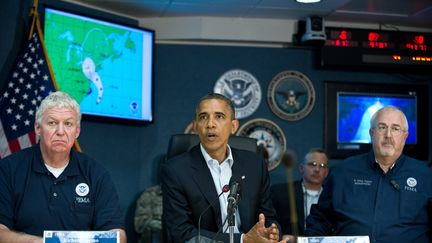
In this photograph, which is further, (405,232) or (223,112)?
(223,112)

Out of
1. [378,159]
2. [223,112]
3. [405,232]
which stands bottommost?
[405,232]

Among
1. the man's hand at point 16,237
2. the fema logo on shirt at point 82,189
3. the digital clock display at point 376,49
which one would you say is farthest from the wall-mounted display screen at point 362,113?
the man's hand at point 16,237

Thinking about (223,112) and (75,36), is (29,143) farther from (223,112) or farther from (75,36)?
(223,112)

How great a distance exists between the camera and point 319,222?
10.6ft

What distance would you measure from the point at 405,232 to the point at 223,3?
274cm

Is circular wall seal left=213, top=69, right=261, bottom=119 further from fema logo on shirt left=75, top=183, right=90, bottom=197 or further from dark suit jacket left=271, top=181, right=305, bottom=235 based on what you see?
fema logo on shirt left=75, top=183, right=90, bottom=197

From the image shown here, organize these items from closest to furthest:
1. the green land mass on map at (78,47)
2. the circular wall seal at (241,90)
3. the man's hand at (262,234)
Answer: the man's hand at (262,234) < the green land mass on map at (78,47) < the circular wall seal at (241,90)

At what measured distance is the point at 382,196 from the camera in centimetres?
303

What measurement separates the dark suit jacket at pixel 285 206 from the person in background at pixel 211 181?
1.64m

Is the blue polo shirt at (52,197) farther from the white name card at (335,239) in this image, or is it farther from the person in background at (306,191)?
the person in background at (306,191)

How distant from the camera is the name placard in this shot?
2.27 m

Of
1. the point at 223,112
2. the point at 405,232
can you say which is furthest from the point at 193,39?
the point at 405,232

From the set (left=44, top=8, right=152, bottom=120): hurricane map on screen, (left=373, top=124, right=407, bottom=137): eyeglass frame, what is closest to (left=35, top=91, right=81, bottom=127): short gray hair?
(left=373, top=124, right=407, bottom=137): eyeglass frame

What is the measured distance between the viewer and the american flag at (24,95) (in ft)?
13.8
